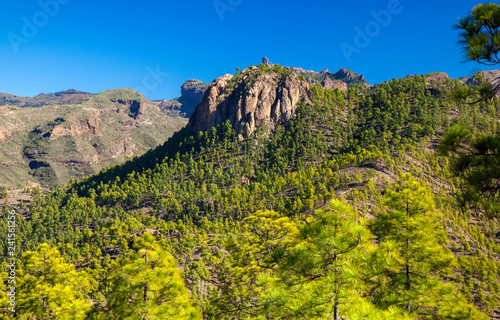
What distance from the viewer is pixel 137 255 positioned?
1620 centimetres

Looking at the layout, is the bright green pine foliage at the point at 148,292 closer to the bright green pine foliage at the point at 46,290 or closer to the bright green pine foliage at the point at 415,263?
the bright green pine foliage at the point at 46,290

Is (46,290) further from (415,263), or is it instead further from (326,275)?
(415,263)

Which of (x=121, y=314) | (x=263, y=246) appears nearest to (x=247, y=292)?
(x=263, y=246)

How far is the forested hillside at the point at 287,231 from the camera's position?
36.5ft

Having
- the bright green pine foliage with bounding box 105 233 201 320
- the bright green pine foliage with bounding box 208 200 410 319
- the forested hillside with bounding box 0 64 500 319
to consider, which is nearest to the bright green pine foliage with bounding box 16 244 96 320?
the forested hillside with bounding box 0 64 500 319

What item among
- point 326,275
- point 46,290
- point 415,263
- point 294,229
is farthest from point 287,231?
point 46,290

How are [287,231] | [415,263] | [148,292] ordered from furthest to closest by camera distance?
1. [287,231]
2. [148,292]
3. [415,263]

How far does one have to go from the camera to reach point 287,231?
21703 millimetres

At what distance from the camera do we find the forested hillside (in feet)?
36.5

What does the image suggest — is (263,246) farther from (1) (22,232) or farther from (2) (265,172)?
(1) (22,232)

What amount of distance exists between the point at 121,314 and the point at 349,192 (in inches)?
3777

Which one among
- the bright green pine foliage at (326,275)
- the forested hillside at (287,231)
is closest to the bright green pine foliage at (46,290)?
the forested hillside at (287,231)

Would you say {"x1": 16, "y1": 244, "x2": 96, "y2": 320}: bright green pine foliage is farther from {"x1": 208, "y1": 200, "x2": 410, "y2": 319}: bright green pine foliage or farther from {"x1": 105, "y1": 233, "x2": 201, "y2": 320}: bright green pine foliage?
{"x1": 208, "y1": 200, "x2": 410, "y2": 319}: bright green pine foliage

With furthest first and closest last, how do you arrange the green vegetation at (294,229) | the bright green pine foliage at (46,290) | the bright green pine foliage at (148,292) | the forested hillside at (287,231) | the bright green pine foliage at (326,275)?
the bright green pine foliage at (46,290) → the bright green pine foliage at (148,292) → the forested hillside at (287,231) → the green vegetation at (294,229) → the bright green pine foliage at (326,275)
